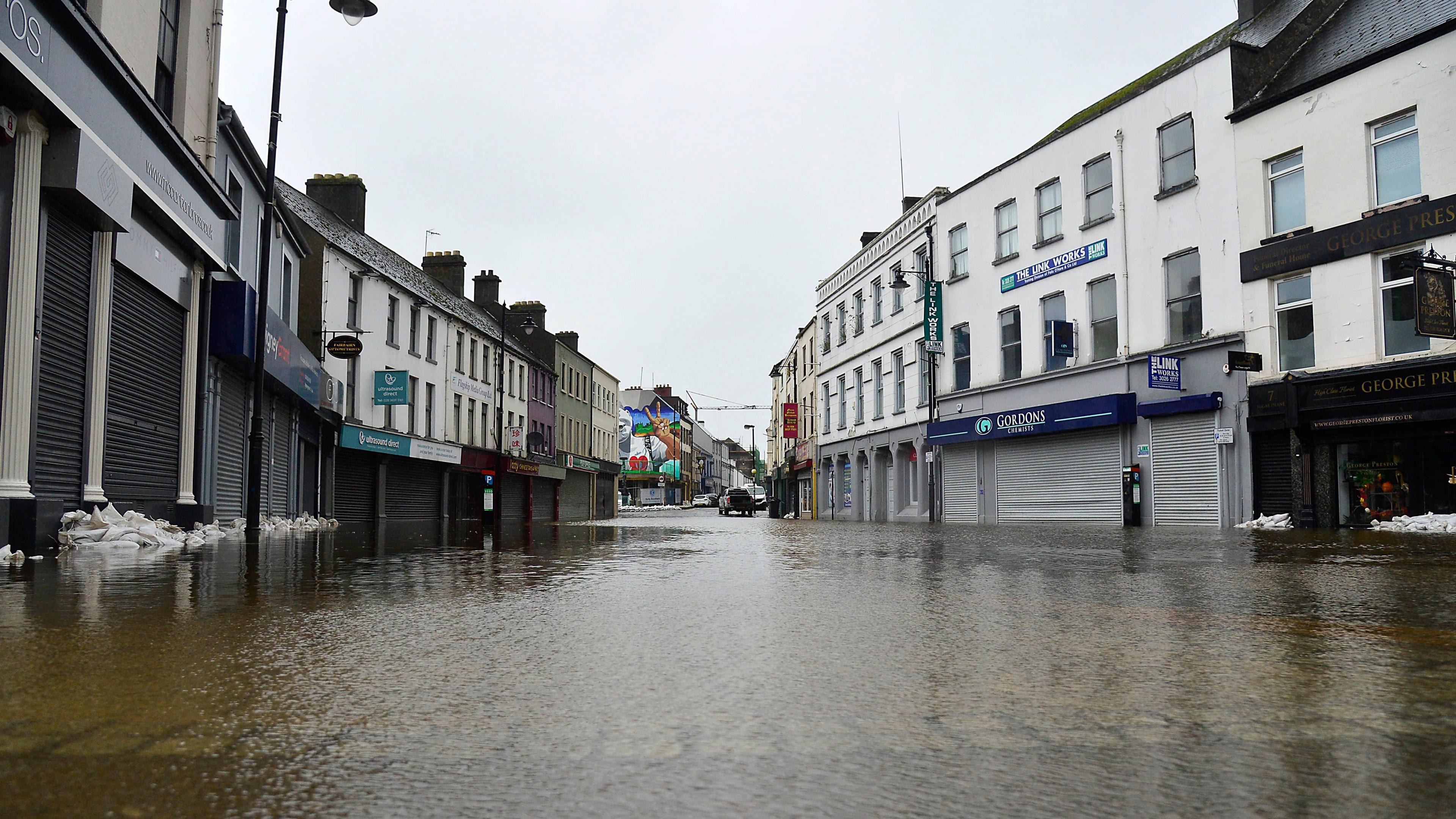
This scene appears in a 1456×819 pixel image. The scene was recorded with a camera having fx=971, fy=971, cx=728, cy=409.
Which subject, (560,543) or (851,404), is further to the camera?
(851,404)

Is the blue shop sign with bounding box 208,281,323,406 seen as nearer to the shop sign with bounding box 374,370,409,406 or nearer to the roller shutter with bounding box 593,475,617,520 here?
the shop sign with bounding box 374,370,409,406

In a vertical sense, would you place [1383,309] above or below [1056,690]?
above

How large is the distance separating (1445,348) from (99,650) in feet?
68.6

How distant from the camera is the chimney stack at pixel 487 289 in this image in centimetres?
5091

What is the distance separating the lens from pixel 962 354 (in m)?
32.2

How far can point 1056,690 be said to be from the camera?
332 centimetres

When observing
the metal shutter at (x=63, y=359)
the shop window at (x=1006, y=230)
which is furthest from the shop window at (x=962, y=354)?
the metal shutter at (x=63, y=359)

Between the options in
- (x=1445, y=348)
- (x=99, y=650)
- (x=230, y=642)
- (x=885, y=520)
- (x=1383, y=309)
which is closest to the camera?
(x=99, y=650)

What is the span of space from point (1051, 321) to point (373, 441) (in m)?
21.2

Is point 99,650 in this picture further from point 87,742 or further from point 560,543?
point 560,543

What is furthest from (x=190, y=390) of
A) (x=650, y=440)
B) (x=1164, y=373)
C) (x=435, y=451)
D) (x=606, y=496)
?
(x=650, y=440)

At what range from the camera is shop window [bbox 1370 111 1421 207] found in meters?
18.5

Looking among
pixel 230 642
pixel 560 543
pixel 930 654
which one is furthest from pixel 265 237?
pixel 930 654

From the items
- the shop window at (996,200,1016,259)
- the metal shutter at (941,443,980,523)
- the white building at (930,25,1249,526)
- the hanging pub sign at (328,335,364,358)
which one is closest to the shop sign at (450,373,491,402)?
the hanging pub sign at (328,335,364,358)
